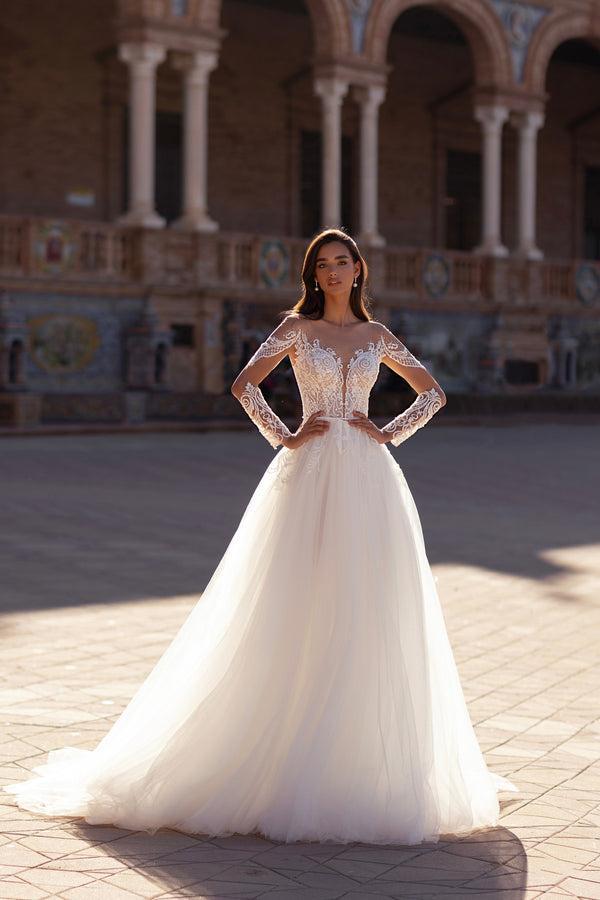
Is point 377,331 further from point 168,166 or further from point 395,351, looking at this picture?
point 168,166

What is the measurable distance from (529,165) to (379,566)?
2154 centimetres

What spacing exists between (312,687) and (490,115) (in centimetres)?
2104

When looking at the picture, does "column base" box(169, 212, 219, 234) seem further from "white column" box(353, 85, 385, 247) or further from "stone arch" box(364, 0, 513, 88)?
"stone arch" box(364, 0, 513, 88)

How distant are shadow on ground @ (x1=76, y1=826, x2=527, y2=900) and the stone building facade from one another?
13.2 meters

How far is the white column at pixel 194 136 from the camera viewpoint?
19344 mm

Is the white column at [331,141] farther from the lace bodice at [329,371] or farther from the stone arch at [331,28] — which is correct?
the lace bodice at [329,371]

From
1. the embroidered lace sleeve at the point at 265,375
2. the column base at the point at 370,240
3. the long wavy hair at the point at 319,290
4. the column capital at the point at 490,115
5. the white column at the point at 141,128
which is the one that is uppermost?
the column capital at the point at 490,115

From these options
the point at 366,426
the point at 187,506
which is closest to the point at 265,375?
the point at 366,426

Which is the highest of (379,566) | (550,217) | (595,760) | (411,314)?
(550,217)

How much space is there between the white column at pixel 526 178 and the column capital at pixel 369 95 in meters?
3.53

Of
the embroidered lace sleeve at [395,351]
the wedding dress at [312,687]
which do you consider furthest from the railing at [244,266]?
the wedding dress at [312,687]

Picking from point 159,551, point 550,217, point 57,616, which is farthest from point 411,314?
point 57,616

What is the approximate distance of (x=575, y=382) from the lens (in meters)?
24.9

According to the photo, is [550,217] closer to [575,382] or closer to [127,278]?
[575,382]
